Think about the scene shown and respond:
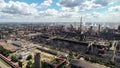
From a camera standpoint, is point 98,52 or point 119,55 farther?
point 98,52

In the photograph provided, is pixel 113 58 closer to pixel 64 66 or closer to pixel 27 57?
pixel 64 66

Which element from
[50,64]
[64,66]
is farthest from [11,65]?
[64,66]

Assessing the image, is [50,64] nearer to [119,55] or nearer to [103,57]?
[103,57]

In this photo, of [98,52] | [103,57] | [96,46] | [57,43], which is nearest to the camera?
[103,57]

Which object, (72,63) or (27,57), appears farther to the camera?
(27,57)

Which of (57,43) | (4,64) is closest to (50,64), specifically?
(4,64)

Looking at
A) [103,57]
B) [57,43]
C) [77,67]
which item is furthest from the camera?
[57,43]

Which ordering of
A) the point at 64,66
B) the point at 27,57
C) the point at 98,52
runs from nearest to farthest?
the point at 64,66 < the point at 27,57 < the point at 98,52

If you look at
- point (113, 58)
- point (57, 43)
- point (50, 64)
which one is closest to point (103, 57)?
point (113, 58)

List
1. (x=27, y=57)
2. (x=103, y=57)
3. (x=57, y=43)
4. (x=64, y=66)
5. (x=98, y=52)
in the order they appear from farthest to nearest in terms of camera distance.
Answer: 1. (x=57, y=43)
2. (x=98, y=52)
3. (x=103, y=57)
4. (x=27, y=57)
5. (x=64, y=66)
